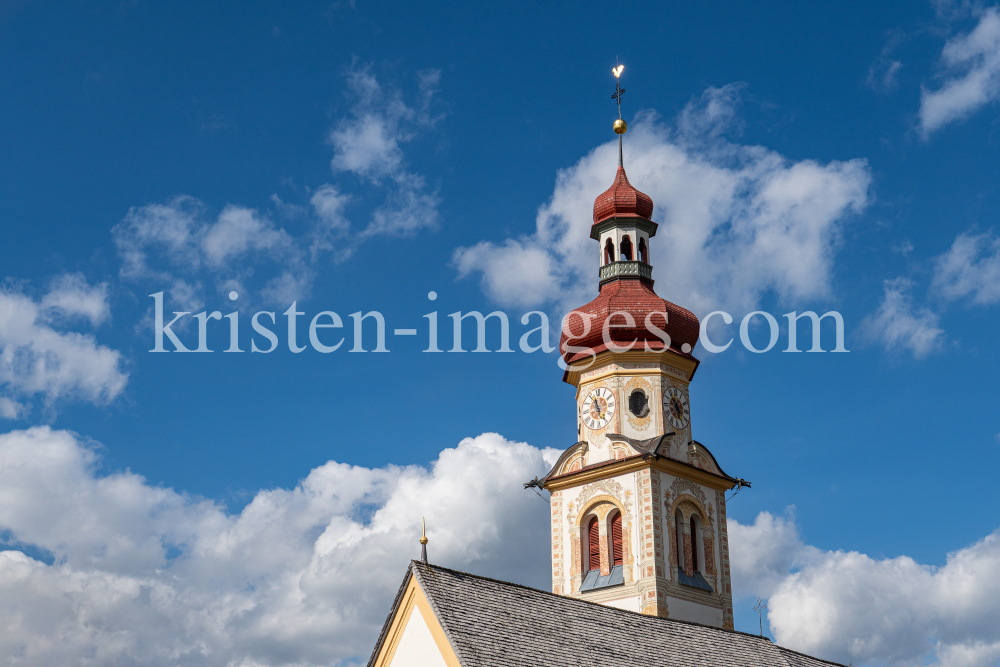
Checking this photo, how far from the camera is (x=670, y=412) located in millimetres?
41125

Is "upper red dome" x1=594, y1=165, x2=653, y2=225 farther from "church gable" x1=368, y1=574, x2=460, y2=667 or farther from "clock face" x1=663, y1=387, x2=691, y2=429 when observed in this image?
"church gable" x1=368, y1=574, x2=460, y2=667

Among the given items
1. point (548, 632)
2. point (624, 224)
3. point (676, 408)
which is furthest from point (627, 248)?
point (548, 632)

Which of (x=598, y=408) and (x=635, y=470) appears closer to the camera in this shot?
(x=635, y=470)

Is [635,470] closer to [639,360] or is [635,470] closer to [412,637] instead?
[639,360]

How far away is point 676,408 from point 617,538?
5210 millimetres

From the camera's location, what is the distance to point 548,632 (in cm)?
2500

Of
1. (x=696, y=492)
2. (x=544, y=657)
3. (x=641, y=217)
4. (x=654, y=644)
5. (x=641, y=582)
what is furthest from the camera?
(x=641, y=217)

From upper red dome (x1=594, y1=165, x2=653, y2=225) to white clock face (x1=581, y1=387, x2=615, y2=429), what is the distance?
759 cm

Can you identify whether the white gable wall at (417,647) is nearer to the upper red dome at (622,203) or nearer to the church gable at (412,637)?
the church gable at (412,637)

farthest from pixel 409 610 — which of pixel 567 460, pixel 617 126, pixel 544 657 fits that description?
pixel 617 126

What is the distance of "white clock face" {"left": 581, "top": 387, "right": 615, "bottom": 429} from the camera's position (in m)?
41.1

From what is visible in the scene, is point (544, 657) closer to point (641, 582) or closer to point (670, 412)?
point (641, 582)

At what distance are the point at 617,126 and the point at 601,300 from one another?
351 inches

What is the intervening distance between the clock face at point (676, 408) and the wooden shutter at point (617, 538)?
3.99 meters
